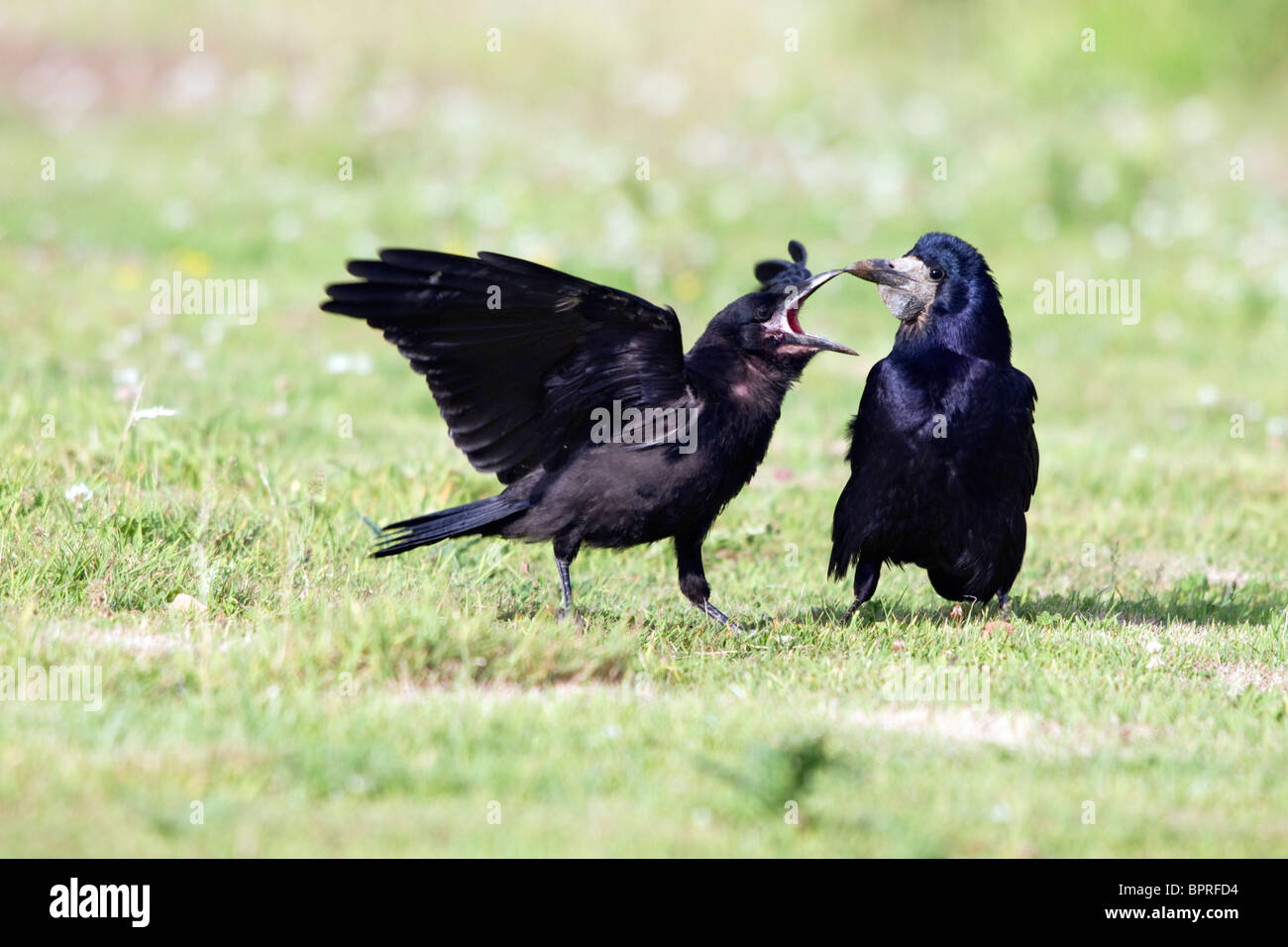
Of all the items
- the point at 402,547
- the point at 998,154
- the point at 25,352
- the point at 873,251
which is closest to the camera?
the point at 402,547

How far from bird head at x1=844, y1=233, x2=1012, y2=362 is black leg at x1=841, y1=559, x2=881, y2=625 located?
0.79m

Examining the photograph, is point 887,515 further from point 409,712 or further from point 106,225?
point 106,225

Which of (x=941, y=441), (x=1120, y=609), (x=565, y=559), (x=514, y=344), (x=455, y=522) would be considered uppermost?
(x=514, y=344)

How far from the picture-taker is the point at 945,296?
5.57m

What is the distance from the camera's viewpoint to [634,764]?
12.5 feet

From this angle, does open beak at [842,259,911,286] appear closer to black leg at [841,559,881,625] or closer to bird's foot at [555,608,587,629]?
black leg at [841,559,881,625]

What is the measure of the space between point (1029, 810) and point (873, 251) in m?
8.54

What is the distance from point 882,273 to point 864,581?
1.08m

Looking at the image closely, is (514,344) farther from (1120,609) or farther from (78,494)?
(1120,609)

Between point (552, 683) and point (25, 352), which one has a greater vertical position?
point (25, 352)

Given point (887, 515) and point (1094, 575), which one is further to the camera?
point (1094, 575)

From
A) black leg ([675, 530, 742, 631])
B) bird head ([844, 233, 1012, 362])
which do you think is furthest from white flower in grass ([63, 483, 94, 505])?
bird head ([844, 233, 1012, 362])

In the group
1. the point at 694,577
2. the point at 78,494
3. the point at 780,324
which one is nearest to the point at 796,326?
the point at 780,324

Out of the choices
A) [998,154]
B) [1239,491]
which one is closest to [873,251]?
[998,154]
